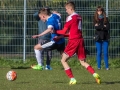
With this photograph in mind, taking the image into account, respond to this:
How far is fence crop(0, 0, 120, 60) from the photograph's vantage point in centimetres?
1991

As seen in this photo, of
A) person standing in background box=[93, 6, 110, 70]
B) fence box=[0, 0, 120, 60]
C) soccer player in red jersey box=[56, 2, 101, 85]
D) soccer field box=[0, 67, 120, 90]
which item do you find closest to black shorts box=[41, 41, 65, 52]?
soccer field box=[0, 67, 120, 90]

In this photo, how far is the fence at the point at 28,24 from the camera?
19.9 meters

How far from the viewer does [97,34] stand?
1767 cm

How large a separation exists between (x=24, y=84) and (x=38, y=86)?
626mm

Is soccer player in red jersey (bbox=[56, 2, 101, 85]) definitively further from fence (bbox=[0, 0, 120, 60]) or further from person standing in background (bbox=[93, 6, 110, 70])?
fence (bbox=[0, 0, 120, 60])

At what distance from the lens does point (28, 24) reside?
20.3 meters

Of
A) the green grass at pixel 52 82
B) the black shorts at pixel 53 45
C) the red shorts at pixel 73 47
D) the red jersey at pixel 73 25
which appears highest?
the red jersey at pixel 73 25

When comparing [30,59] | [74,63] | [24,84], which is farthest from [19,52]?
[24,84]

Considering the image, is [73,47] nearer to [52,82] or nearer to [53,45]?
[52,82]

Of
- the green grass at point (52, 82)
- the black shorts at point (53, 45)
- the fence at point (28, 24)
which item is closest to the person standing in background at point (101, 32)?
the fence at point (28, 24)

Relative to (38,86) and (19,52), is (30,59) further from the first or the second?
(38,86)

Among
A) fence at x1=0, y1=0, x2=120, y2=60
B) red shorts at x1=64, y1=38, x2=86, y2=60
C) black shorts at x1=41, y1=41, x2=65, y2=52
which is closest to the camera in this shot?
red shorts at x1=64, y1=38, x2=86, y2=60

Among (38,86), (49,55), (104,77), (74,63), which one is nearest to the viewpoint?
(38,86)

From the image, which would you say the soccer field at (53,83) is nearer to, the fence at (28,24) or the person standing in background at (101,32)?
the person standing in background at (101,32)
